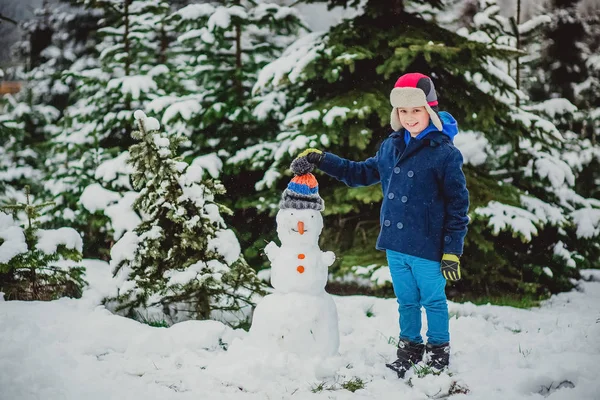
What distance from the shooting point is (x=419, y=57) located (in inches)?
251

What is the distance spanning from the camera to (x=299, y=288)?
3367mm

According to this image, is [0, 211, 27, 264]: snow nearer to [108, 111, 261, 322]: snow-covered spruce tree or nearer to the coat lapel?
[108, 111, 261, 322]: snow-covered spruce tree

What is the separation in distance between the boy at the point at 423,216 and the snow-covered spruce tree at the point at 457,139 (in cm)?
229

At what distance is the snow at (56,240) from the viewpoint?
13.9 feet

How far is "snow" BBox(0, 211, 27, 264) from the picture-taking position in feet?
13.2

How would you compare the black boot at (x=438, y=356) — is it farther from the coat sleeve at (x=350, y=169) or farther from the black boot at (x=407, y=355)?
the coat sleeve at (x=350, y=169)

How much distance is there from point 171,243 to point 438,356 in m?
2.54

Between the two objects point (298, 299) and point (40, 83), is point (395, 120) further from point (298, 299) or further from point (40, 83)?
point (40, 83)

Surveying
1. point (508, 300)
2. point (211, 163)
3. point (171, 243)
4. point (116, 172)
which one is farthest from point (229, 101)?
point (508, 300)

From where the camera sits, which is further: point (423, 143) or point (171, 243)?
point (171, 243)

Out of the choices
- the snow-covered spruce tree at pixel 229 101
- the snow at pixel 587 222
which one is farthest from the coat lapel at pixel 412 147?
the snow at pixel 587 222

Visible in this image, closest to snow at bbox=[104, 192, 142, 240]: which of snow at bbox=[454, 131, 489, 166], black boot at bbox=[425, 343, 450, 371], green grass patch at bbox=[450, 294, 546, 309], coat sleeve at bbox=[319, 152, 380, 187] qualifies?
coat sleeve at bbox=[319, 152, 380, 187]

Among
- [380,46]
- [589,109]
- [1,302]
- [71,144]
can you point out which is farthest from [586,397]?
[589,109]

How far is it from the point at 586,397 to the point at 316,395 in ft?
4.82
